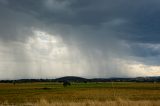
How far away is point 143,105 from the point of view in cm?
2036

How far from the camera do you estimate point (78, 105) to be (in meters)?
20.2

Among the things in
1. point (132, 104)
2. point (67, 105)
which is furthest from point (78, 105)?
point (132, 104)

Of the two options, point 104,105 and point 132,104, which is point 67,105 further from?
point 132,104

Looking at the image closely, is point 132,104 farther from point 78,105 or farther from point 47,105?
point 47,105

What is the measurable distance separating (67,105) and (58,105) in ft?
2.06

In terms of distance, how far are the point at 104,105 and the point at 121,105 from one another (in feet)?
4.01

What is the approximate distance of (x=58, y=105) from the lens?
65.7 ft

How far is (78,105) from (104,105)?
5.94 feet

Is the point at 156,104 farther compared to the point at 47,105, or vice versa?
the point at 156,104

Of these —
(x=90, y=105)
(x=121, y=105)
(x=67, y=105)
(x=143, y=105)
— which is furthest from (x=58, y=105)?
(x=143, y=105)

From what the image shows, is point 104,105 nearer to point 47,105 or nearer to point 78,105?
point 78,105

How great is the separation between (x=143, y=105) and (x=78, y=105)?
4586 millimetres

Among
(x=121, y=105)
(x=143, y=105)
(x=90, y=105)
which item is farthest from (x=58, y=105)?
(x=143, y=105)

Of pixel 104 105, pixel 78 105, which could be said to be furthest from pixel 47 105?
pixel 104 105
